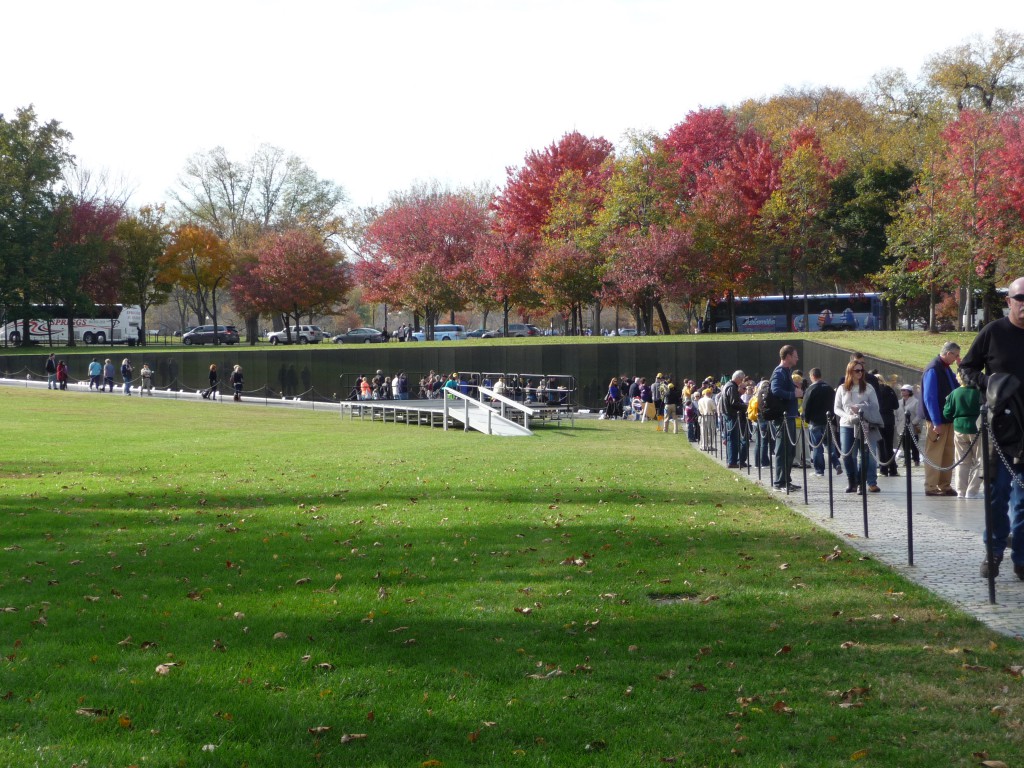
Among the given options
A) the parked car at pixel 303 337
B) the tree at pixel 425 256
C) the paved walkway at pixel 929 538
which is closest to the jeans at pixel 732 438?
the paved walkway at pixel 929 538

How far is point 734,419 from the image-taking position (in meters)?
17.4

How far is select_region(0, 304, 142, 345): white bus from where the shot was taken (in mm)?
64438

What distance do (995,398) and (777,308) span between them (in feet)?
163

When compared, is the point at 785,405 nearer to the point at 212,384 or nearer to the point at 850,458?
the point at 850,458

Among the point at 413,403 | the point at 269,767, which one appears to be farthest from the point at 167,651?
the point at 413,403

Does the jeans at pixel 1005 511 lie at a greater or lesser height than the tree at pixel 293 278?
lesser

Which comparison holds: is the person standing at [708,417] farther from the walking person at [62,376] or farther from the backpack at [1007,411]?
the walking person at [62,376]

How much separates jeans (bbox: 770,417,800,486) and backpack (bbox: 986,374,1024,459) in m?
5.91

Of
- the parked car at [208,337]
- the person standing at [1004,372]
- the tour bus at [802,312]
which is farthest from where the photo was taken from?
the parked car at [208,337]

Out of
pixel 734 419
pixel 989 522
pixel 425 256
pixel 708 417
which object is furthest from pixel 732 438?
pixel 425 256

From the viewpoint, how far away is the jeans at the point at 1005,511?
7300mm

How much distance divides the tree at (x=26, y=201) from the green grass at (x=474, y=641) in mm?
52410

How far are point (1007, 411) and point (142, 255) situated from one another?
67.9m

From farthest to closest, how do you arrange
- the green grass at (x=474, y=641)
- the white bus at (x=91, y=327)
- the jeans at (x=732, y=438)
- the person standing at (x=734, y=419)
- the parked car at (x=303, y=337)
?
the parked car at (x=303, y=337)
the white bus at (x=91, y=327)
the jeans at (x=732, y=438)
the person standing at (x=734, y=419)
the green grass at (x=474, y=641)
